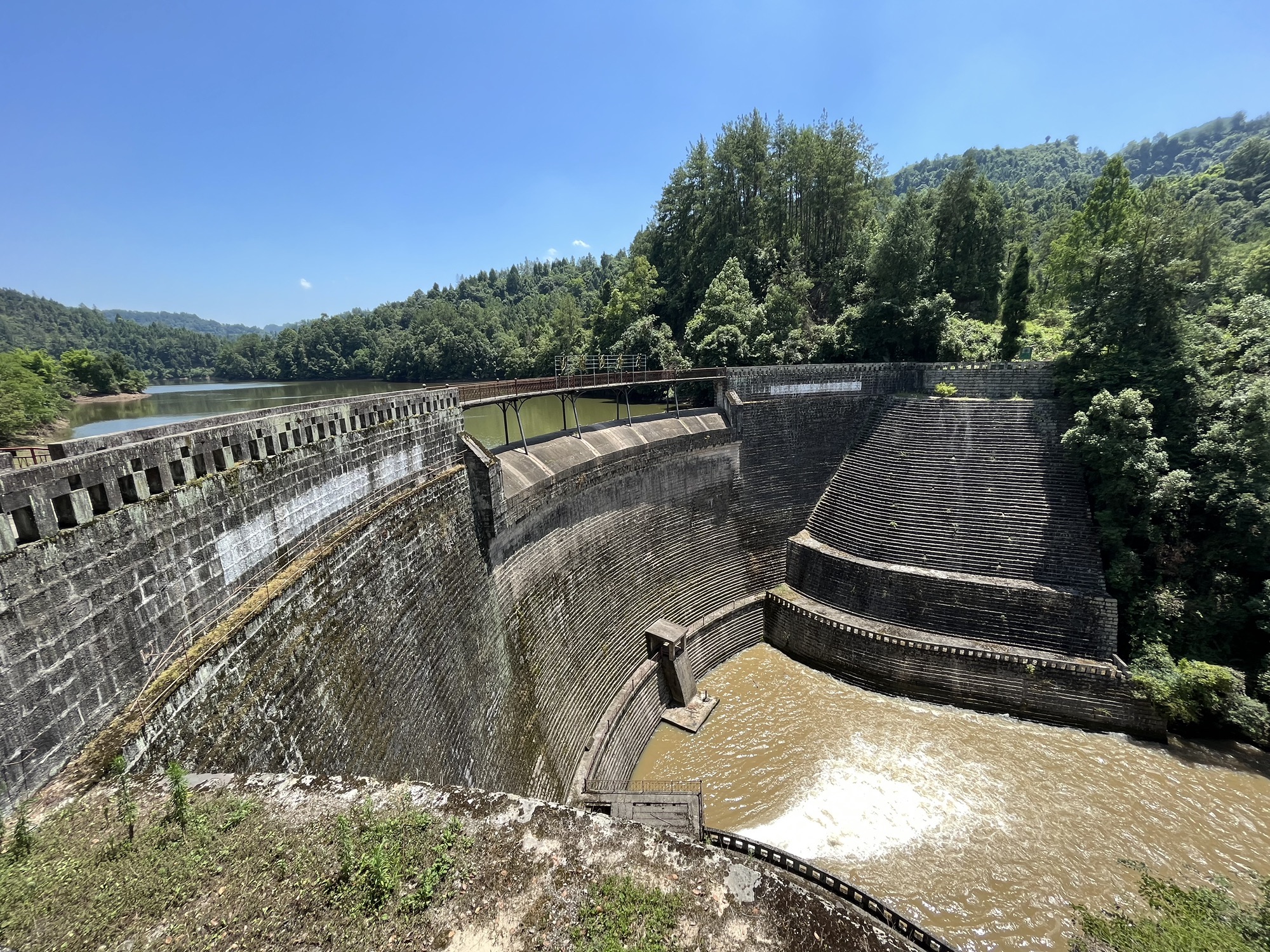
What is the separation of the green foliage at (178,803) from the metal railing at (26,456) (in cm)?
561

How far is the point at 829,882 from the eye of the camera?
34.6 feet

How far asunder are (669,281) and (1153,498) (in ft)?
120

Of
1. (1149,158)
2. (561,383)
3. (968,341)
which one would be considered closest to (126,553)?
(561,383)

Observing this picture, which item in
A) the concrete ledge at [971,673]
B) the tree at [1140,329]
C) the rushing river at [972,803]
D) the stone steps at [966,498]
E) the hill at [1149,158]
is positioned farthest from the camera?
the hill at [1149,158]

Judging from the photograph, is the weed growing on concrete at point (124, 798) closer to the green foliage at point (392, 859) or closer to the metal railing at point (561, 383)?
the green foliage at point (392, 859)

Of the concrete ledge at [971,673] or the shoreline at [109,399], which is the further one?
A: the shoreline at [109,399]

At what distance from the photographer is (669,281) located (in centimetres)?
4653

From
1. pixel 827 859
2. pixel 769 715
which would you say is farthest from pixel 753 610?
pixel 827 859

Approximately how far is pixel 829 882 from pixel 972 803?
288 inches

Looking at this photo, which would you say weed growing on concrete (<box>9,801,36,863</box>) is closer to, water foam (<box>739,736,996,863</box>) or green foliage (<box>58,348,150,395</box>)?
water foam (<box>739,736,996,863</box>)

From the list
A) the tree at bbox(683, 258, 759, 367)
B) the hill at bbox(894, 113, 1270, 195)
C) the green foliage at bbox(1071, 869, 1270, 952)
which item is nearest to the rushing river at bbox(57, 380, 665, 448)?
the tree at bbox(683, 258, 759, 367)

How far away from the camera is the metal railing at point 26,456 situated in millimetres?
7422

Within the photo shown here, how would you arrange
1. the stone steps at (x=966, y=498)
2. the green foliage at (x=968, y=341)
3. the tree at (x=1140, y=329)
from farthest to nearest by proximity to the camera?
the green foliage at (x=968, y=341) < the stone steps at (x=966, y=498) < the tree at (x=1140, y=329)

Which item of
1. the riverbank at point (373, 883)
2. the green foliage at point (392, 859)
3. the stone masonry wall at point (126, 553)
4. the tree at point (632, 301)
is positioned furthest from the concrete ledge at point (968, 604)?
the tree at point (632, 301)
